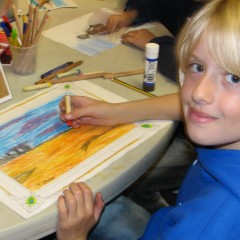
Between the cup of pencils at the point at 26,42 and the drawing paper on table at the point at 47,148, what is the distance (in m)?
0.11

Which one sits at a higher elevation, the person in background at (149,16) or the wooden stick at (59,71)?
the person in background at (149,16)

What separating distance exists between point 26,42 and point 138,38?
1.17ft

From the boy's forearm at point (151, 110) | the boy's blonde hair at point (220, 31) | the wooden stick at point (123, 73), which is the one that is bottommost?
the boy's forearm at point (151, 110)

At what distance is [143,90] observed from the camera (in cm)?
106

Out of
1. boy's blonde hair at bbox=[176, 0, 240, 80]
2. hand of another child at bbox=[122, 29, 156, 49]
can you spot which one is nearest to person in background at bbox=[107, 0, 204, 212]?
hand of another child at bbox=[122, 29, 156, 49]

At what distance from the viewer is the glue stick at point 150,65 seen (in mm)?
1018

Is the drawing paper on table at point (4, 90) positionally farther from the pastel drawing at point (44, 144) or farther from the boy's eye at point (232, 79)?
the boy's eye at point (232, 79)

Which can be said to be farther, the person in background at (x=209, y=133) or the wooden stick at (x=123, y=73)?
the wooden stick at (x=123, y=73)

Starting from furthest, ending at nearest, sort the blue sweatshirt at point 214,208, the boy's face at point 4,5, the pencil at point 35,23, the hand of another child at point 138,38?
the hand of another child at point 138,38 < the boy's face at point 4,5 < the pencil at point 35,23 < the blue sweatshirt at point 214,208

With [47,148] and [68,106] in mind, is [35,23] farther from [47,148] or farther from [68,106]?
[47,148]

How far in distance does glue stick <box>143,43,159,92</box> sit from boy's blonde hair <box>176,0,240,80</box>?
0.80 ft

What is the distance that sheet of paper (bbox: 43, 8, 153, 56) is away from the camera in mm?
1236

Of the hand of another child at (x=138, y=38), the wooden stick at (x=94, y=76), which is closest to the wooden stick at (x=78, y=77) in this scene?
the wooden stick at (x=94, y=76)

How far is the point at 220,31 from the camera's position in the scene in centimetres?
70
